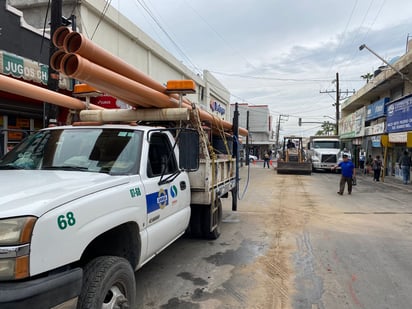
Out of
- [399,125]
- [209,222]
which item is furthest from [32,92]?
[399,125]

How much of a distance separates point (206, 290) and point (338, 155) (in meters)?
25.6

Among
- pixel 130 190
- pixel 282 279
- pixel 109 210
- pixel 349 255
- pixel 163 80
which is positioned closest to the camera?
pixel 109 210

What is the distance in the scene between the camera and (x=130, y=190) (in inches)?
133

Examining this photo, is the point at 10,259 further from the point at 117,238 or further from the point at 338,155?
the point at 338,155

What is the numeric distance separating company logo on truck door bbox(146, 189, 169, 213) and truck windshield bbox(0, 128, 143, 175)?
34cm

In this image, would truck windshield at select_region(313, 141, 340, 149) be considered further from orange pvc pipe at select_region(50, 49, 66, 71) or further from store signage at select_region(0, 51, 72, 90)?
orange pvc pipe at select_region(50, 49, 66, 71)

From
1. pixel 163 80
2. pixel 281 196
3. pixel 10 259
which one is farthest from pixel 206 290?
pixel 163 80

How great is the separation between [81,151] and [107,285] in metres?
1.72

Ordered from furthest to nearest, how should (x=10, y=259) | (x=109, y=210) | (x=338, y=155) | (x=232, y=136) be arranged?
(x=338, y=155) < (x=232, y=136) < (x=109, y=210) < (x=10, y=259)

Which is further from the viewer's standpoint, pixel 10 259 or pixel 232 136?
pixel 232 136

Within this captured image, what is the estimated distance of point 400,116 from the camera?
19.3m

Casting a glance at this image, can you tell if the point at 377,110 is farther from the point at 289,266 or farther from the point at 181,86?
the point at 181,86

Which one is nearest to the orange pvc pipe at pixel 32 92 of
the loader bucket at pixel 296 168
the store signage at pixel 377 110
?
the loader bucket at pixel 296 168

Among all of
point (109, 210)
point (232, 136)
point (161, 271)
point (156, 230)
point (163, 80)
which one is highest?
point (163, 80)
